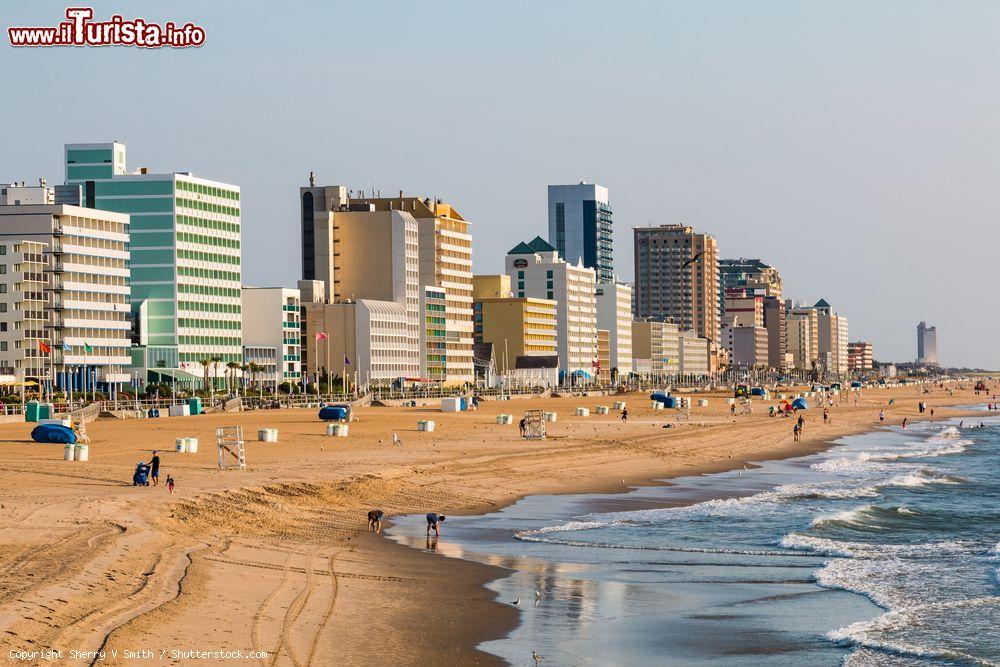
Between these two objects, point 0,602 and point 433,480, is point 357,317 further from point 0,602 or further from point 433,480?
point 0,602

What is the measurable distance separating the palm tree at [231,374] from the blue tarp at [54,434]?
75873mm

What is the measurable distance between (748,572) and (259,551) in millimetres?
11959

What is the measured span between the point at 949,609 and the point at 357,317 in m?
152

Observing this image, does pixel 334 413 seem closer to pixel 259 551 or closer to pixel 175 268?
pixel 259 551

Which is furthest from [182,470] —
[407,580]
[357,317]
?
[357,317]

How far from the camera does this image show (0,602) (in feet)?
67.1

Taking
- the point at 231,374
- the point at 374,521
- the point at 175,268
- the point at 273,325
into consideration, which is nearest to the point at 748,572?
the point at 374,521

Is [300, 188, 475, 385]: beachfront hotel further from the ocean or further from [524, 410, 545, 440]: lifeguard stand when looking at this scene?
the ocean

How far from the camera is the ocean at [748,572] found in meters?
24.5

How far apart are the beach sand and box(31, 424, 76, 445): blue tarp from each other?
139cm

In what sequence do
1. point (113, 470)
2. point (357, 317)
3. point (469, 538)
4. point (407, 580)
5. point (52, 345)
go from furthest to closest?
point (357, 317) < point (52, 345) < point (113, 470) < point (469, 538) < point (407, 580)

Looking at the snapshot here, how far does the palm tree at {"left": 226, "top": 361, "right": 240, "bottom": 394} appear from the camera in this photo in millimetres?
141500

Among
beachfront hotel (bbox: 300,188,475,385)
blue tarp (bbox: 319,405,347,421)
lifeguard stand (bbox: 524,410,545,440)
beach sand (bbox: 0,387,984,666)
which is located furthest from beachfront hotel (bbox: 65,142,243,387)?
beach sand (bbox: 0,387,984,666)

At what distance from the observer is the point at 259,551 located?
3091cm
